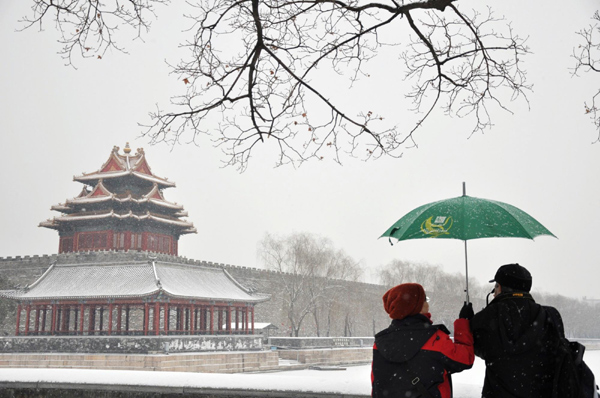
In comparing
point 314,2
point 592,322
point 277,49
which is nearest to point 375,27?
point 314,2

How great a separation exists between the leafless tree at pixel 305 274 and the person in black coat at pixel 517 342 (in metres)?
28.5

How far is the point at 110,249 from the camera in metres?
26.5

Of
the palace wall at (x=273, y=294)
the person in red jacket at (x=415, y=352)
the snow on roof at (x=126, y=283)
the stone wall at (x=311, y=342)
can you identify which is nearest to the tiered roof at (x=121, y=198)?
the palace wall at (x=273, y=294)

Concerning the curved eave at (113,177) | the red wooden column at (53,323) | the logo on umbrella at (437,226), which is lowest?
the red wooden column at (53,323)

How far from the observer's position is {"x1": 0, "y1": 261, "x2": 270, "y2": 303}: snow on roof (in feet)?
69.5

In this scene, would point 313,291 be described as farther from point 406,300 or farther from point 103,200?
point 406,300

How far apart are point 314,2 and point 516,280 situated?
2.88 m

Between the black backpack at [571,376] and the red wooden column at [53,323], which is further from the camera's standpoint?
the red wooden column at [53,323]

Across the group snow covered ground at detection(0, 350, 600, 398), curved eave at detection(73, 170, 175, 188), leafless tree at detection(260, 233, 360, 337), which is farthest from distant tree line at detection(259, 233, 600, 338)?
snow covered ground at detection(0, 350, 600, 398)

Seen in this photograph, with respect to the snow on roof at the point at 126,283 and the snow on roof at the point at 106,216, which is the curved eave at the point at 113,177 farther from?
the snow on roof at the point at 126,283

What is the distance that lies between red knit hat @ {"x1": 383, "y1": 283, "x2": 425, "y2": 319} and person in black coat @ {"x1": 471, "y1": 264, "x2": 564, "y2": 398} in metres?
0.24

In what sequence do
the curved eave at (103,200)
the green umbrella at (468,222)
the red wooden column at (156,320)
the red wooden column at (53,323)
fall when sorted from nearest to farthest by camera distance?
the green umbrella at (468,222)
the red wooden column at (156,320)
the red wooden column at (53,323)
the curved eave at (103,200)

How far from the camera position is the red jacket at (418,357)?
2299mm

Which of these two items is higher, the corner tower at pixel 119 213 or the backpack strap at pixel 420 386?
the corner tower at pixel 119 213
